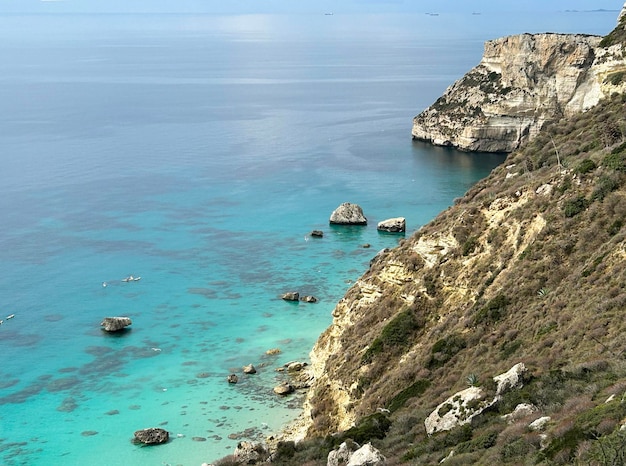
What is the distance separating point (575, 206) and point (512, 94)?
9447cm

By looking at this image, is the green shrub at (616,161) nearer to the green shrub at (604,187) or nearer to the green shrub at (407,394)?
the green shrub at (604,187)

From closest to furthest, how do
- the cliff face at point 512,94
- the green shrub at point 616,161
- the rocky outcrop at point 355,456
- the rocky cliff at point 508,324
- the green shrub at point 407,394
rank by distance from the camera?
1. the rocky cliff at point 508,324
2. the rocky outcrop at point 355,456
3. the green shrub at point 407,394
4. the green shrub at point 616,161
5. the cliff face at point 512,94

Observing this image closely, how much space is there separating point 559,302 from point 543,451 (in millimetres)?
11825

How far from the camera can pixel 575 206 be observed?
3334cm

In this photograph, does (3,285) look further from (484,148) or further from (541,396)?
(484,148)

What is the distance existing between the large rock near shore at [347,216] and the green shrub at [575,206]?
176 ft

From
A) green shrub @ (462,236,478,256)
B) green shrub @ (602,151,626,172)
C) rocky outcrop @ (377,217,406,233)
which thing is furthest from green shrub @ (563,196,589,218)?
rocky outcrop @ (377,217,406,233)

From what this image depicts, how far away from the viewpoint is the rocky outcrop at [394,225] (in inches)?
3305

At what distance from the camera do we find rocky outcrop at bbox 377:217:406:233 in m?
83.9

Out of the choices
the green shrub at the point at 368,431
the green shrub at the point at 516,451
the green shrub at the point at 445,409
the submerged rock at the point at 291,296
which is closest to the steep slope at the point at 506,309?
the green shrub at the point at 516,451

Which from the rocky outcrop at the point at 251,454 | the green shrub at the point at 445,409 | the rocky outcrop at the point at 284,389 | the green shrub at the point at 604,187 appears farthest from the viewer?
the rocky outcrop at the point at 284,389

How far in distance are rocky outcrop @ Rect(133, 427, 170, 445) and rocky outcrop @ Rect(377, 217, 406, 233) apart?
4453 centimetres

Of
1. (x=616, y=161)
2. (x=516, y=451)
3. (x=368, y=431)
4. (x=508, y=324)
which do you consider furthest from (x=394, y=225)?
(x=516, y=451)

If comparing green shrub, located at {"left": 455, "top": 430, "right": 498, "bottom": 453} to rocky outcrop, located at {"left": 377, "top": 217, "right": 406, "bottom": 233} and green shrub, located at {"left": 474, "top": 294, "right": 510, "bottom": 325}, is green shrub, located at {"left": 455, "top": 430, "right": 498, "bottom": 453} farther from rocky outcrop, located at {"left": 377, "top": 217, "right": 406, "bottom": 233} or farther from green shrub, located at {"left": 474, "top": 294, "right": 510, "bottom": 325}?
rocky outcrop, located at {"left": 377, "top": 217, "right": 406, "bottom": 233}
